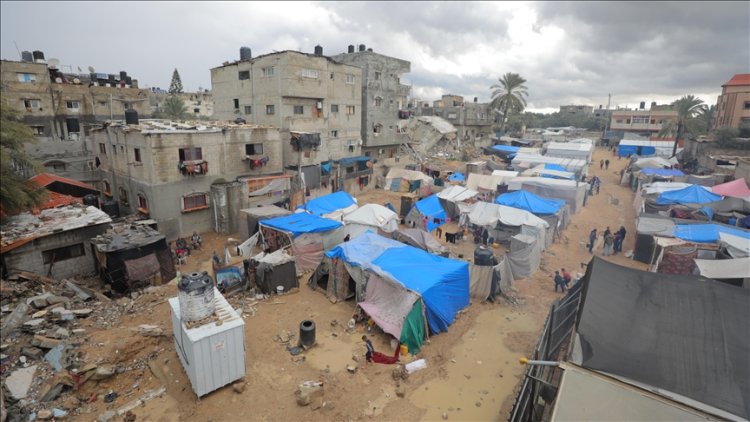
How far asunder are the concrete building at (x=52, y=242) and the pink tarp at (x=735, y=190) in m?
33.2

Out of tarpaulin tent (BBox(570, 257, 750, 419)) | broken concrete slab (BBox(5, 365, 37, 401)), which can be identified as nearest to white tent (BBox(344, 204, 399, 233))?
tarpaulin tent (BBox(570, 257, 750, 419))

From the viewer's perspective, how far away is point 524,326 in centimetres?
1222

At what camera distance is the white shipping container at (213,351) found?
821 cm

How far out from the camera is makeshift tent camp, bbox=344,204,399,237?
747 inches

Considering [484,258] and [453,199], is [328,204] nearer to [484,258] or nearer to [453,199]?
[453,199]

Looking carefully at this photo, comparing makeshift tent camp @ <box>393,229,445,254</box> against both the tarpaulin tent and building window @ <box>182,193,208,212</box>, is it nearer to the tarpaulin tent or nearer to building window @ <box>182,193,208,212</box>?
the tarpaulin tent

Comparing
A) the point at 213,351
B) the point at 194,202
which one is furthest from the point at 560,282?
the point at 194,202

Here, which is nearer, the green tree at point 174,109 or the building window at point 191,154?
the building window at point 191,154

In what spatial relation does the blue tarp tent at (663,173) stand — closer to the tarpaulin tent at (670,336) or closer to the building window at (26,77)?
the tarpaulin tent at (670,336)

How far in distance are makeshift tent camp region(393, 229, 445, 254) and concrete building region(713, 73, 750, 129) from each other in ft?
172

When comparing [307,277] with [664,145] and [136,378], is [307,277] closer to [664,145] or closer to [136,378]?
[136,378]

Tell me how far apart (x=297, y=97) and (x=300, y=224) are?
47.4 ft

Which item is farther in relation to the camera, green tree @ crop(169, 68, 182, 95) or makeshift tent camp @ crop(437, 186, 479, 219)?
green tree @ crop(169, 68, 182, 95)

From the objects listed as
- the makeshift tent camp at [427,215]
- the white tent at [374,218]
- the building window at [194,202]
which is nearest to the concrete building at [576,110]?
the makeshift tent camp at [427,215]
